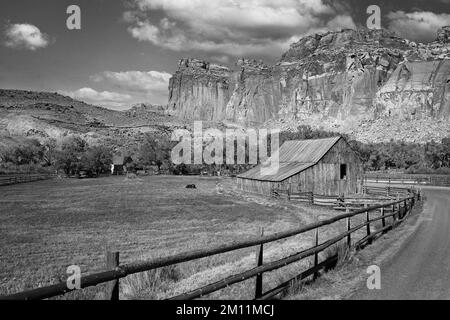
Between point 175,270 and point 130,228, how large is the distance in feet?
39.5

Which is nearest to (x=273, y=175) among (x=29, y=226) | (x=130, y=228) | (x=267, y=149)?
(x=130, y=228)

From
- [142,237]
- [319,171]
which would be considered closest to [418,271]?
[142,237]

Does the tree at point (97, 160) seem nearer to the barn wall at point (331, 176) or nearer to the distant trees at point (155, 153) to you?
the distant trees at point (155, 153)

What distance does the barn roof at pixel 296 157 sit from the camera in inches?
1531

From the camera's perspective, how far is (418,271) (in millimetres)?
9648

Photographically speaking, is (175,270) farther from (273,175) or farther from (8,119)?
(8,119)

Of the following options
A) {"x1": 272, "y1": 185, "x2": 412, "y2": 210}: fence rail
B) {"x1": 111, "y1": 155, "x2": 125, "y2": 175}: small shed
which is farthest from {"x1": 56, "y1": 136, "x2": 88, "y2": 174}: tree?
{"x1": 272, "y1": 185, "x2": 412, "y2": 210}: fence rail

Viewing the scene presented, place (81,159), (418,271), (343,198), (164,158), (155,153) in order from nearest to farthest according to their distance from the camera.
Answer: (418,271), (343,198), (81,159), (164,158), (155,153)

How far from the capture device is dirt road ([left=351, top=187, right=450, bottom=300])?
25.9ft

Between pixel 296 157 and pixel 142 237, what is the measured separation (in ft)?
85.1

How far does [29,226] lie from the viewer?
23.4m

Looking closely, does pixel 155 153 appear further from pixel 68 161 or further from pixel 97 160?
pixel 68 161

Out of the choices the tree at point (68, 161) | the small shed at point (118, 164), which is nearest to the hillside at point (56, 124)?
the small shed at point (118, 164)

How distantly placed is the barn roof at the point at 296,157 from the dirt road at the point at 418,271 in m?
23.2
